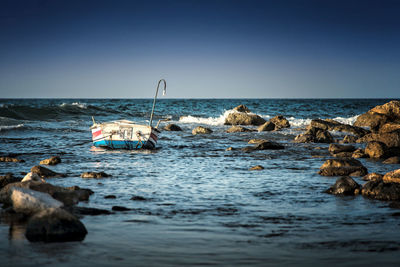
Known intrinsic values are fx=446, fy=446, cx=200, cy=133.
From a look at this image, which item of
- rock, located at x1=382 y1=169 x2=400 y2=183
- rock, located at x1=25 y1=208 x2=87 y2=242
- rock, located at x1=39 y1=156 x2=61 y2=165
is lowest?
rock, located at x1=39 y1=156 x2=61 y2=165

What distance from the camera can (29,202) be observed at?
7.50 meters

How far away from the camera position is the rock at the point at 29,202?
24.6ft

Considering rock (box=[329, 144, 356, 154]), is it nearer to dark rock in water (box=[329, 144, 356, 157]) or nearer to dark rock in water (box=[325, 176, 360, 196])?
dark rock in water (box=[329, 144, 356, 157])

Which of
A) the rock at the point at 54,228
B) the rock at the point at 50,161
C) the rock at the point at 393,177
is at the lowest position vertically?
the rock at the point at 50,161

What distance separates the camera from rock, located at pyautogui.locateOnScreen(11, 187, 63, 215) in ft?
24.6

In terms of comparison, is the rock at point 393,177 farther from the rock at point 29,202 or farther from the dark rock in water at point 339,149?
the dark rock in water at point 339,149

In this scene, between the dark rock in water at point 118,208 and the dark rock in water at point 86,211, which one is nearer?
the dark rock in water at point 86,211

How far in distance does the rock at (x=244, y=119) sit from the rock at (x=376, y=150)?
2112cm

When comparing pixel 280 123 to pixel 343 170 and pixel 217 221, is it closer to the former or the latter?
pixel 343 170

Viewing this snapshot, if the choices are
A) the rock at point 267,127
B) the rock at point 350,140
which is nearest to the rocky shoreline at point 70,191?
the rock at point 350,140

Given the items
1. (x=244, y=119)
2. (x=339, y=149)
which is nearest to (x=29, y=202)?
(x=339, y=149)

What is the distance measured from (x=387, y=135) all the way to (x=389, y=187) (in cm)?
934

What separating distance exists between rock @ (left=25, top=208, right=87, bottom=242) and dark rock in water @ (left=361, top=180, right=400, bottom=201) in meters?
6.00

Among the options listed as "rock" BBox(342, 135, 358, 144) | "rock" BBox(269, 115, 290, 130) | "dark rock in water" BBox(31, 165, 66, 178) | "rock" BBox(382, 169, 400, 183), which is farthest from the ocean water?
"rock" BBox(269, 115, 290, 130)
